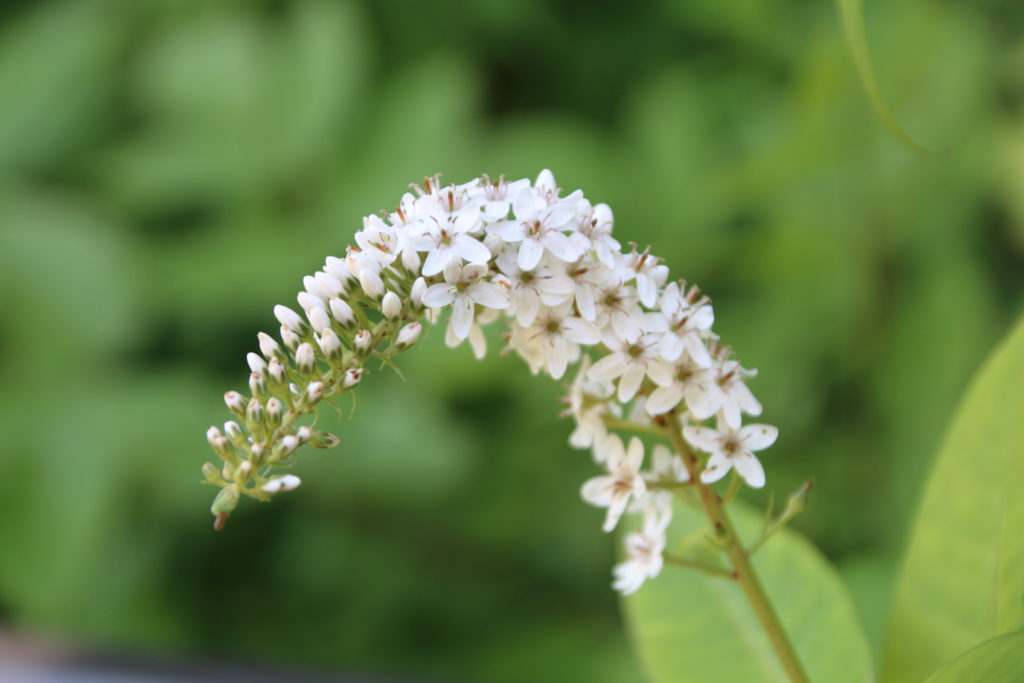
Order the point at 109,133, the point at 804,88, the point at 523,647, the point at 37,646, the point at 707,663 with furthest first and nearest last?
the point at 109,133, the point at 523,647, the point at 804,88, the point at 37,646, the point at 707,663

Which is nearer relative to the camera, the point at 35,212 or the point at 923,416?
the point at 923,416

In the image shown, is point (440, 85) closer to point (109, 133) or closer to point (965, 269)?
point (109, 133)

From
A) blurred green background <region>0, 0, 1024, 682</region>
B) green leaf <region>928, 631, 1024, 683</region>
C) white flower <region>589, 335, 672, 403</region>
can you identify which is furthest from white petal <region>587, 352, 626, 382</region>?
blurred green background <region>0, 0, 1024, 682</region>

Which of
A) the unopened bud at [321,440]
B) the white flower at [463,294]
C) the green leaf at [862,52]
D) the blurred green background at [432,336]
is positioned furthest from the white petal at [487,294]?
the blurred green background at [432,336]

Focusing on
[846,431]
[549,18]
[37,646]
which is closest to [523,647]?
[846,431]

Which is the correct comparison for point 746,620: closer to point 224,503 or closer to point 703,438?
point 703,438

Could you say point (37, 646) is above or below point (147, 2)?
below

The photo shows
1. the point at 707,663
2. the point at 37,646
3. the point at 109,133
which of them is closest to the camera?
the point at 707,663
